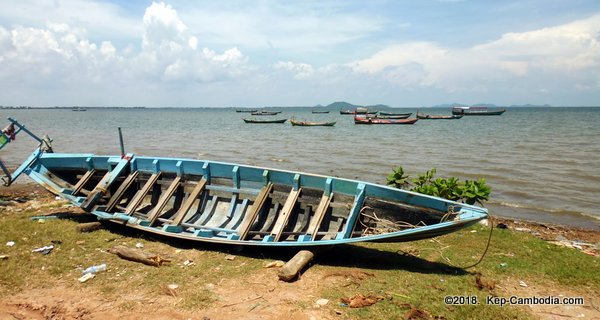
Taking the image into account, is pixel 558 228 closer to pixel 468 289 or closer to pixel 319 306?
pixel 468 289

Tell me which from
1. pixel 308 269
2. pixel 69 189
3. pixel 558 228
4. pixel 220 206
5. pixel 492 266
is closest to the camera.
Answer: pixel 308 269

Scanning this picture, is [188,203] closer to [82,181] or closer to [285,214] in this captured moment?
[285,214]

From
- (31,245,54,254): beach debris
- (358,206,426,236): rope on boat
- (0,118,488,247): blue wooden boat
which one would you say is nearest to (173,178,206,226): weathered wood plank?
(0,118,488,247): blue wooden boat

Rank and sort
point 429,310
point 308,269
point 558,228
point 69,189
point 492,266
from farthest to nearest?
point 558,228
point 69,189
point 492,266
point 308,269
point 429,310

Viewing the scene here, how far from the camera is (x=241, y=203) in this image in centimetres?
781

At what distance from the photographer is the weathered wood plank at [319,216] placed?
21.2ft

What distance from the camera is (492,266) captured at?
21.8 feet

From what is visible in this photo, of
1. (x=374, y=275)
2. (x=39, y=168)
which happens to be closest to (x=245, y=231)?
(x=374, y=275)

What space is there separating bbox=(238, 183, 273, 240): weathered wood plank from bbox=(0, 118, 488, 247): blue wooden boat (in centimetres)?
2

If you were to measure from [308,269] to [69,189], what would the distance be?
6038 millimetres

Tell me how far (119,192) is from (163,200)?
1.25 metres

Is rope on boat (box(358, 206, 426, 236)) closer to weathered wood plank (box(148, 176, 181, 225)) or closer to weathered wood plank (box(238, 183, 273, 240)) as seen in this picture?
weathered wood plank (box(238, 183, 273, 240))

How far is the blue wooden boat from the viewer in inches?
241

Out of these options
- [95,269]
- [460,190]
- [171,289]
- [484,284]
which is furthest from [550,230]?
[95,269]
